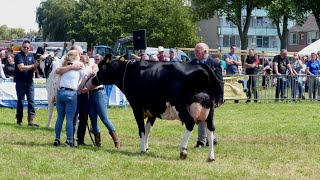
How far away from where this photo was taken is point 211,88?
11.5m

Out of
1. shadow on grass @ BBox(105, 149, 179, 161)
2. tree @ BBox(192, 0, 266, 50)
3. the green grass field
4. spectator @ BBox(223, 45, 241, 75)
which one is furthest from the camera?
tree @ BBox(192, 0, 266, 50)

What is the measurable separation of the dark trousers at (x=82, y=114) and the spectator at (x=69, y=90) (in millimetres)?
473

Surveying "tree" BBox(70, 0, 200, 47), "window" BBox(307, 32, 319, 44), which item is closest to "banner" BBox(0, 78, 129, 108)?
"tree" BBox(70, 0, 200, 47)

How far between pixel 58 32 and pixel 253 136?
83469 mm

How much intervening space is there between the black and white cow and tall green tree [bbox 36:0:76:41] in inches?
3252

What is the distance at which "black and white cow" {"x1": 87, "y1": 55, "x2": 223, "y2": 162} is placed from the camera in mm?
11320

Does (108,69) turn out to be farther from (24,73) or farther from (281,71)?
(281,71)

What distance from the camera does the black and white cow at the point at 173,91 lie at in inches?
446

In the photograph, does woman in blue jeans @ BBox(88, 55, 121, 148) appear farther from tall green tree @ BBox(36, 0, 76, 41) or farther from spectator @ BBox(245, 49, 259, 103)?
tall green tree @ BBox(36, 0, 76, 41)

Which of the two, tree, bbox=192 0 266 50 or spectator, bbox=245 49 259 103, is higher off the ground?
tree, bbox=192 0 266 50

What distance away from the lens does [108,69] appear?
12352 mm

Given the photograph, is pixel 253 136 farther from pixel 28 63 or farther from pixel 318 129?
pixel 28 63

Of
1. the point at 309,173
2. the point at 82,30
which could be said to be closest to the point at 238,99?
the point at 309,173

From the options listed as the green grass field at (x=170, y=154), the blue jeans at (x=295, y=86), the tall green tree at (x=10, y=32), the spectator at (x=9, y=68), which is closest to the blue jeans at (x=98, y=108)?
the green grass field at (x=170, y=154)
